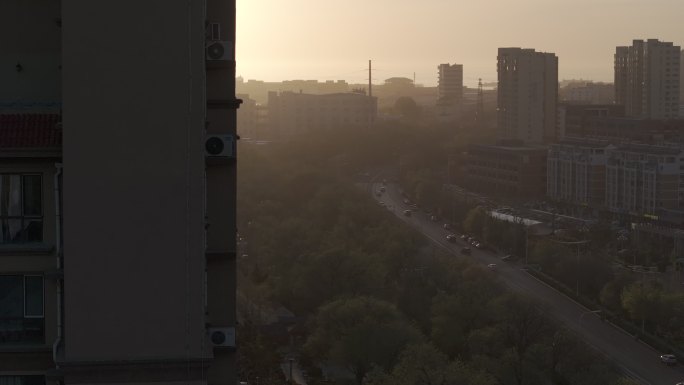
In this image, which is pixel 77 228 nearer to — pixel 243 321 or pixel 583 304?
pixel 243 321

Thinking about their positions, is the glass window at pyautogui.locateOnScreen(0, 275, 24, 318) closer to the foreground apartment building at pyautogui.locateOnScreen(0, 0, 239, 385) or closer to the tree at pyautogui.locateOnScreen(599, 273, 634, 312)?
the foreground apartment building at pyautogui.locateOnScreen(0, 0, 239, 385)

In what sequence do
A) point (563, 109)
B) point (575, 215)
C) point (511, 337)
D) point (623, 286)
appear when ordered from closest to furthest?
1. point (511, 337)
2. point (623, 286)
3. point (575, 215)
4. point (563, 109)

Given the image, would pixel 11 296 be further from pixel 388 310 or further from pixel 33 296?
pixel 388 310

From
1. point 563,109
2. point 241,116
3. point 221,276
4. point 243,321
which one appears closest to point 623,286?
point 243,321

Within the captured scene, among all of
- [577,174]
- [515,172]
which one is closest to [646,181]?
[577,174]

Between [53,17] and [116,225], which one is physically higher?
[53,17]

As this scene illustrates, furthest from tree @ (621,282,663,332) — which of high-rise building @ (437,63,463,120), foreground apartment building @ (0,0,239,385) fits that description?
high-rise building @ (437,63,463,120)
